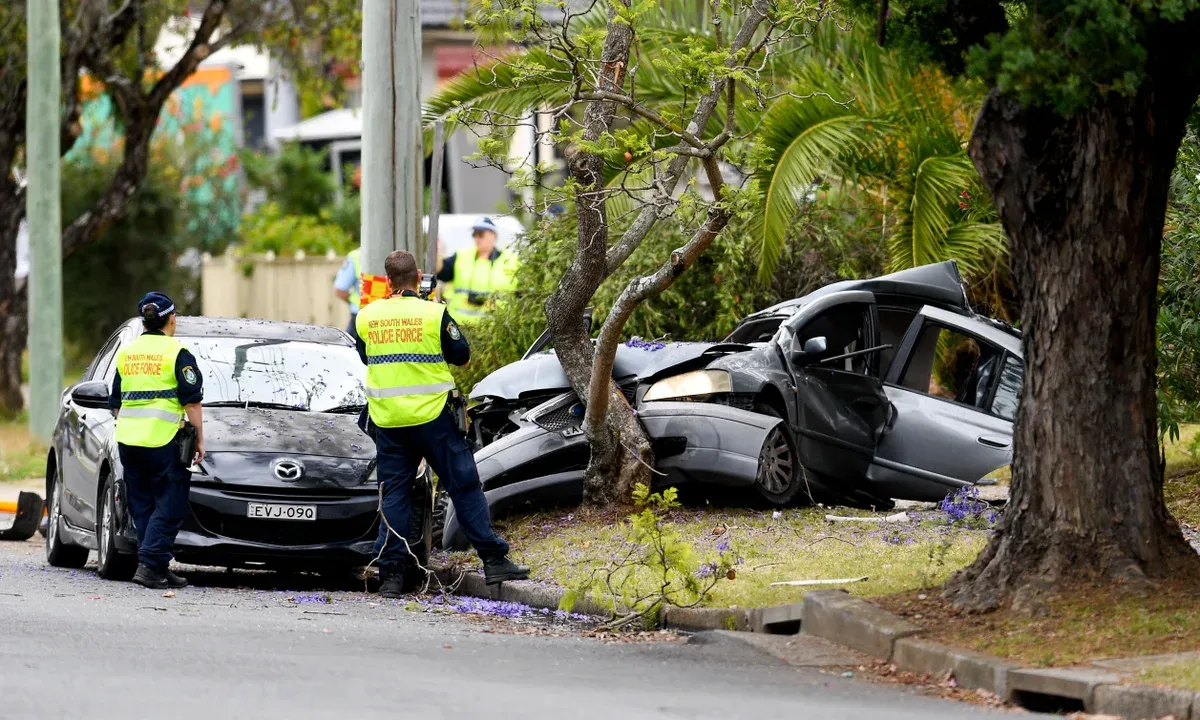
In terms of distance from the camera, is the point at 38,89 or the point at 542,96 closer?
the point at 542,96

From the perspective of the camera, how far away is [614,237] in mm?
14938

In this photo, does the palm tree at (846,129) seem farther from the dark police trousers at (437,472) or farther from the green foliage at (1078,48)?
the green foliage at (1078,48)

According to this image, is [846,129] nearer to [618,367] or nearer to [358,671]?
[618,367]

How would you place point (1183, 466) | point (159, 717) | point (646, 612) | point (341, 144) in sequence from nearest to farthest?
point (159, 717) → point (646, 612) → point (1183, 466) → point (341, 144)

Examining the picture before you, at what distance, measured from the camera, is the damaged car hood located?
11.6 metres

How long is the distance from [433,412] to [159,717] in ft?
13.0

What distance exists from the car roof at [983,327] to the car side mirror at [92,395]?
511 cm

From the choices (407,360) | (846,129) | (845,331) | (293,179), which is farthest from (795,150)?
(293,179)

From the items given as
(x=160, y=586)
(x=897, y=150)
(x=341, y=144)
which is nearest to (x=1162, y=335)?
(x=897, y=150)

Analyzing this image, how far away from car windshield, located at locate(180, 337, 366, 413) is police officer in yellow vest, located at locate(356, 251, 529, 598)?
123 cm

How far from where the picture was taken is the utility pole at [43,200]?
1766cm

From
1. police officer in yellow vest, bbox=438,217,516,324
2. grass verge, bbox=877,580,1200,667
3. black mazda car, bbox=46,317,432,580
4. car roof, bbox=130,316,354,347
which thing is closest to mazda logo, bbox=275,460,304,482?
black mazda car, bbox=46,317,432,580

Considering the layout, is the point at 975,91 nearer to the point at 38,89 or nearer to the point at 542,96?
the point at 542,96

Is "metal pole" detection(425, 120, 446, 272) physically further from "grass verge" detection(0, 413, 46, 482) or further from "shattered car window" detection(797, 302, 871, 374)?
"grass verge" detection(0, 413, 46, 482)
